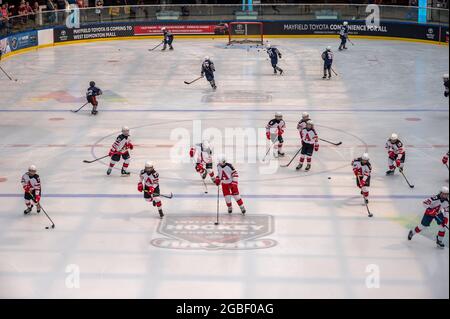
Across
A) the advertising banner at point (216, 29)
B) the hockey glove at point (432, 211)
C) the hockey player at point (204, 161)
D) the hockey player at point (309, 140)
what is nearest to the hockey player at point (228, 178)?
the hockey player at point (204, 161)

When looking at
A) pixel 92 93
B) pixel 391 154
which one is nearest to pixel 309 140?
pixel 391 154

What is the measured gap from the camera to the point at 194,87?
3262 centimetres

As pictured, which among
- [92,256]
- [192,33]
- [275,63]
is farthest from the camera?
[192,33]

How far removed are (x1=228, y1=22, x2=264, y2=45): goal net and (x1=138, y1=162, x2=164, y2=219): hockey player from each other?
92.4 feet

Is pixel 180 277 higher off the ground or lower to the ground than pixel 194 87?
lower

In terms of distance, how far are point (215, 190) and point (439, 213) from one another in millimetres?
5988

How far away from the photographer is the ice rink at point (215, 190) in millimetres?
14812

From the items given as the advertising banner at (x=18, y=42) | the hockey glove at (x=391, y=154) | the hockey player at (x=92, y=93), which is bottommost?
the hockey glove at (x=391, y=154)

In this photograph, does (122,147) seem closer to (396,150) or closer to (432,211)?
(396,150)

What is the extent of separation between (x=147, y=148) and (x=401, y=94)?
1161cm

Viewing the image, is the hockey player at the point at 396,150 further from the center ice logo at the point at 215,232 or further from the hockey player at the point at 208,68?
the hockey player at the point at 208,68

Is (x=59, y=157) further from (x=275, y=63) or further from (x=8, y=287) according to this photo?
(x=275, y=63)

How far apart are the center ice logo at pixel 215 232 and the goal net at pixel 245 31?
28.1 m

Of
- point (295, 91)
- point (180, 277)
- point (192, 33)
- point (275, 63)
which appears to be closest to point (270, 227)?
point (180, 277)
